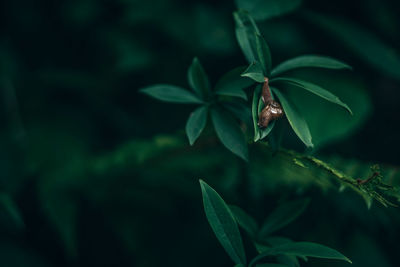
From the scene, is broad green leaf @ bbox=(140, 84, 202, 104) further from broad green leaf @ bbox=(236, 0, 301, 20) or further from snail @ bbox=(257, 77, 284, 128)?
broad green leaf @ bbox=(236, 0, 301, 20)

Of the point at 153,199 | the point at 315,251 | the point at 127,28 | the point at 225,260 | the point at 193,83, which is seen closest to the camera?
the point at 315,251

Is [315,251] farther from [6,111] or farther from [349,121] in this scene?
[6,111]

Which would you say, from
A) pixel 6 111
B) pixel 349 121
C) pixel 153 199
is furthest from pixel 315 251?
pixel 6 111

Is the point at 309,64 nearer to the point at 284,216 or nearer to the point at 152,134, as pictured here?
the point at 284,216

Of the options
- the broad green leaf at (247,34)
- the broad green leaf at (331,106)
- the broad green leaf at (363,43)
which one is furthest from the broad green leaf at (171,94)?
the broad green leaf at (363,43)

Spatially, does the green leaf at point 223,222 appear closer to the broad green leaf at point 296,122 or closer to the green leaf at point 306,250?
the green leaf at point 306,250

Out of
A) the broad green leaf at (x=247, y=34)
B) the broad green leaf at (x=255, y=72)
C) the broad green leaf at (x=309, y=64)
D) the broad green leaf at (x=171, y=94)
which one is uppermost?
the broad green leaf at (x=247, y=34)
